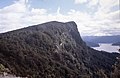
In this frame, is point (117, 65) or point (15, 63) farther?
point (15, 63)

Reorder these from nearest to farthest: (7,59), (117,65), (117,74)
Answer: (117,74) → (117,65) → (7,59)

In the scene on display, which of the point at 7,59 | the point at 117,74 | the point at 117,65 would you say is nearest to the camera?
the point at 117,74

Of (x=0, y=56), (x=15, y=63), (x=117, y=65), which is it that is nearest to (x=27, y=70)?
(x=15, y=63)

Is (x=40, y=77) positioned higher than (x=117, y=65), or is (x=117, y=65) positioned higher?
(x=117, y=65)

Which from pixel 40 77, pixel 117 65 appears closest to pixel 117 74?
pixel 117 65

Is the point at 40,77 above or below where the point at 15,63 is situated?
below

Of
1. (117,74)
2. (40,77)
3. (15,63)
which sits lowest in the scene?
(40,77)

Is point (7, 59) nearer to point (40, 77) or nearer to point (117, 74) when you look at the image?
point (40, 77)

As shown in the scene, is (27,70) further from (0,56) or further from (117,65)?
(117,65)

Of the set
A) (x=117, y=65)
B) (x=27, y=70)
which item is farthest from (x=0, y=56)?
(x=117, y=65)
